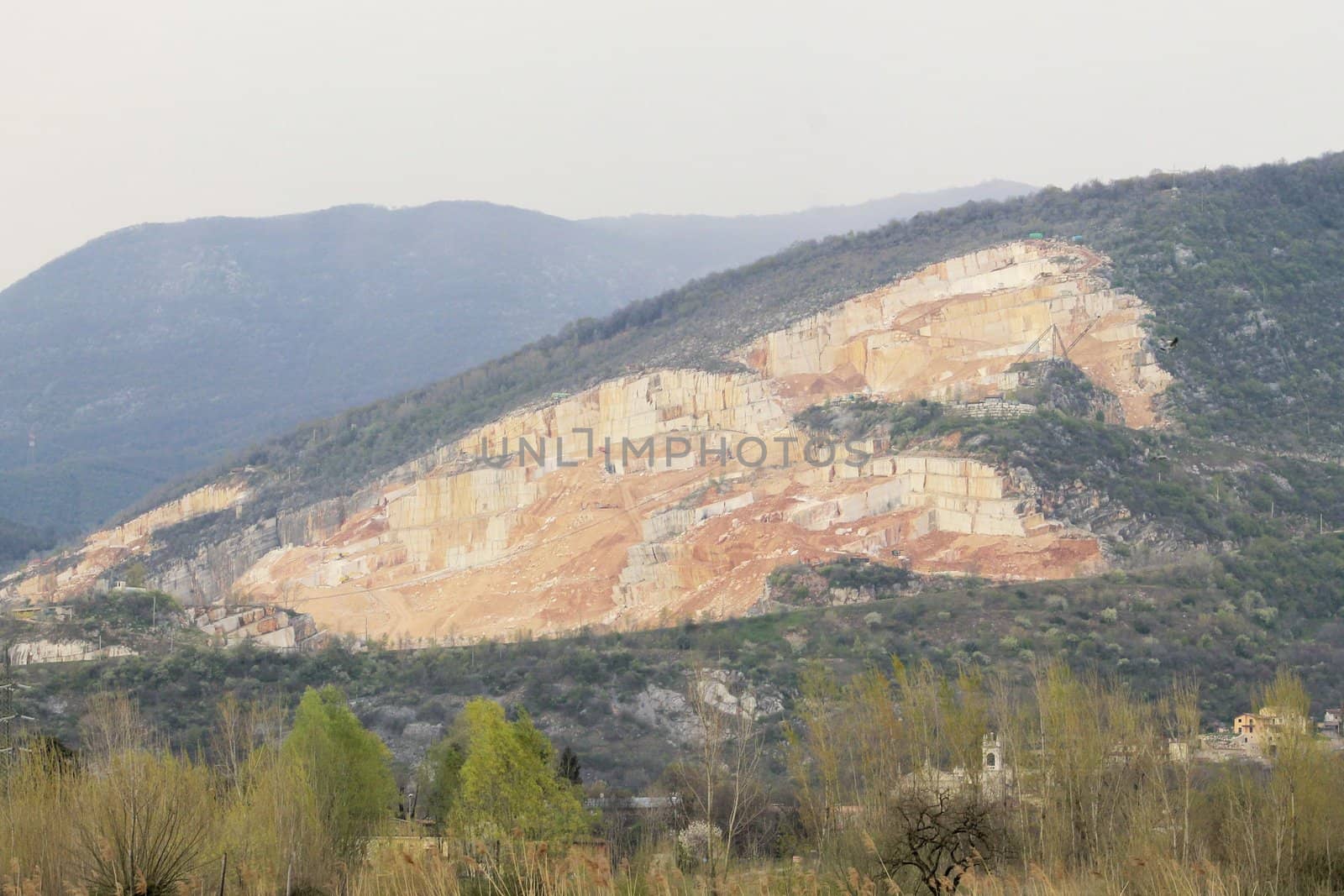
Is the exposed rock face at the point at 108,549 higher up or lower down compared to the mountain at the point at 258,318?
lower down

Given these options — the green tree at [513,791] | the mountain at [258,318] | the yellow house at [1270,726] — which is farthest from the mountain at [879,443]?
the mountain at [258,318]

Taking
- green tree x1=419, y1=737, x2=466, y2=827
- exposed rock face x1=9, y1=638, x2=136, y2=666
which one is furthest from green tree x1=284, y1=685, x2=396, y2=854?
exposed rock face x1=9, y1=638, x2=136, y2=666

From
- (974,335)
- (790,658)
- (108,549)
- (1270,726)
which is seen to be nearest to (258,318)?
(108,549)

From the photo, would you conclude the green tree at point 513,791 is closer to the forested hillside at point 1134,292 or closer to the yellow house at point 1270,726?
the yellow house at point 1270,726

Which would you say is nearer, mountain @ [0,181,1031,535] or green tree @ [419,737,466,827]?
green tree @ [419,737,466,827]

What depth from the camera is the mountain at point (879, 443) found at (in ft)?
155

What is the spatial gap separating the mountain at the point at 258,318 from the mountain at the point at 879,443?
127 feet

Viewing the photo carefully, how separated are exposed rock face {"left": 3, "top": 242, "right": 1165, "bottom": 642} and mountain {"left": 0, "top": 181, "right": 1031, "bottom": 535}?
1687 inches

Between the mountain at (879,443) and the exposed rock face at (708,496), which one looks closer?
the mountain at (879,443)

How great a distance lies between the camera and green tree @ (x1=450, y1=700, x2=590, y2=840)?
19609mm

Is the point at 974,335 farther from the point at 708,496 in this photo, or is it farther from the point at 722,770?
the point at 722,770

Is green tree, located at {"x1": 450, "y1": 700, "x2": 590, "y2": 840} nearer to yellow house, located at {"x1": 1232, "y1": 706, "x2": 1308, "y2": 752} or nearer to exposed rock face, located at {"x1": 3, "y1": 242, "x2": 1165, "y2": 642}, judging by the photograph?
yellow house, located at {"x1": 1232, "y1": 706, "x2": 1308, "y2": 752}

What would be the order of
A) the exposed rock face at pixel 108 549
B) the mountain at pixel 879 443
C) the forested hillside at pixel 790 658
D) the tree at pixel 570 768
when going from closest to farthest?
1. the tree at pixel 570 768
2. the forested hillside at pixel 790 658
3. the mountain at pixel 879 443
4. the exposed rock face at pixel 108 549

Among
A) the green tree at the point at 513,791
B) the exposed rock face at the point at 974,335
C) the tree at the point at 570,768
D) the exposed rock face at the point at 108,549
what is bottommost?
the exposed rock face at the point at 108,549
